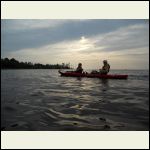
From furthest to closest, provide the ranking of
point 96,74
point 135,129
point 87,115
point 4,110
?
point 96,74 → point 4,110 → point 87,115 → point 135,129

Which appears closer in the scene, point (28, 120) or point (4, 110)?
point (28, 120)

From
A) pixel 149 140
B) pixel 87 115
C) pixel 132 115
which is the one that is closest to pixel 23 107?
pixel 87 115

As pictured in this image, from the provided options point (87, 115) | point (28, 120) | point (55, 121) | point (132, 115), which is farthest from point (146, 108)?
point (28, 120)

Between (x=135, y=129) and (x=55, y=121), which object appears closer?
(x=135, y=129)

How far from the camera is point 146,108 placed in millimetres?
9844

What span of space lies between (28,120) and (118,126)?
3.00 m

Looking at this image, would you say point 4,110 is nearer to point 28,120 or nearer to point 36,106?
point 36,106

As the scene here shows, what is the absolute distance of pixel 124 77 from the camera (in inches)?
1047

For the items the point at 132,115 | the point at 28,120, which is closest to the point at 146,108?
the point at 132,115

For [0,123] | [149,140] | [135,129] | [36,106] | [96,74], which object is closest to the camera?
[149,140]

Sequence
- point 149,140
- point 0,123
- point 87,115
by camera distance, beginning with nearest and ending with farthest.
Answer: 1. point 149,140
2. point 0,123
3. point 87,115

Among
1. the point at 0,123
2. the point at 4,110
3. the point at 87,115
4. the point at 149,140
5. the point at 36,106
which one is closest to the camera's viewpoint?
the point at 149,140

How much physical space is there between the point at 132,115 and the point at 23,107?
183 inches

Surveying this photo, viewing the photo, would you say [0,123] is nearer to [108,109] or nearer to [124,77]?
[108,109]
